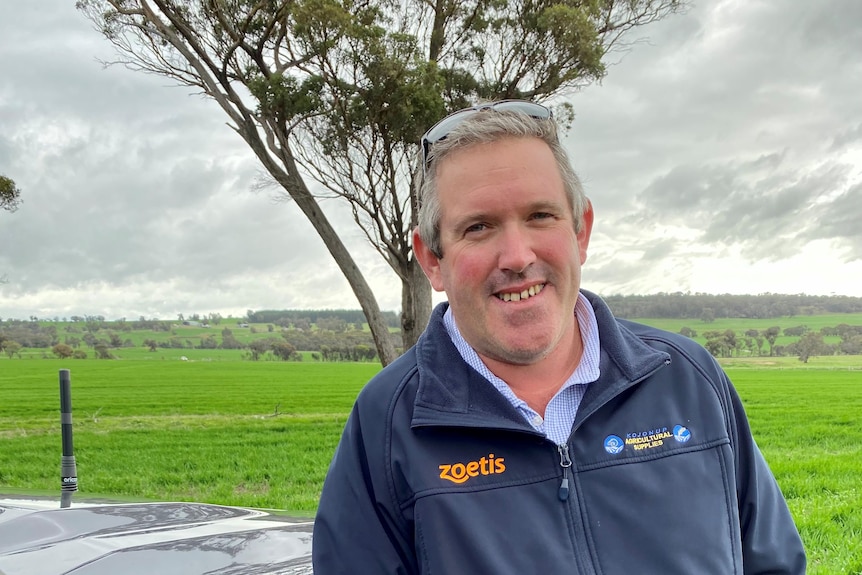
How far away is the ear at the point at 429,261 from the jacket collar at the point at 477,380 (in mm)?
74

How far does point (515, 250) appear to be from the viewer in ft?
4.98

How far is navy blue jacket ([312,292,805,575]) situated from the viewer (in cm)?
135

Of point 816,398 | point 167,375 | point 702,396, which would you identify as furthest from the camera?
point 167,375

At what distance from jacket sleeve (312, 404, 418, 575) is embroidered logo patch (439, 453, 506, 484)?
12 centimetres

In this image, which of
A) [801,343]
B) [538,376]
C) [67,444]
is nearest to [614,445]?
[538,376]

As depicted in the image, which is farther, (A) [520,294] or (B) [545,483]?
(A) [520,294]

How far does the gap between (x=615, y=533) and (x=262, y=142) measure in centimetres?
1151

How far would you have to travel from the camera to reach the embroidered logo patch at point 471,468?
1379mm

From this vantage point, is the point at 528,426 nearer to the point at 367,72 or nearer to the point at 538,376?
the point at 538,376

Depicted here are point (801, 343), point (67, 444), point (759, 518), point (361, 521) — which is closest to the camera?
point (361, 521)

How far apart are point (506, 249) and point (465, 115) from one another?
0.33m

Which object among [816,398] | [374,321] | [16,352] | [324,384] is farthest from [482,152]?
[16,352]

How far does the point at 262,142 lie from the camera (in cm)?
1205

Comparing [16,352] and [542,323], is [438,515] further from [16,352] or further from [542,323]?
[16,352]
